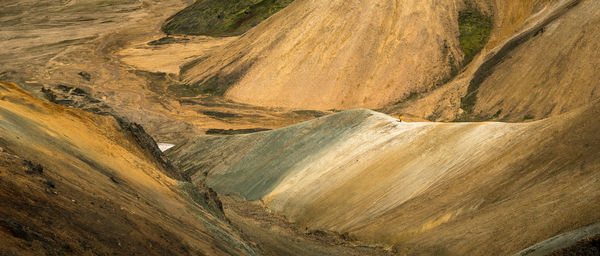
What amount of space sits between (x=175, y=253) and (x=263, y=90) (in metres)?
34.1

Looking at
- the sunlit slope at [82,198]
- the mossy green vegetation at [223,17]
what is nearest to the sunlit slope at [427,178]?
the sunlit slope at [82,198]

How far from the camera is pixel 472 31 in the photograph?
1727 inches

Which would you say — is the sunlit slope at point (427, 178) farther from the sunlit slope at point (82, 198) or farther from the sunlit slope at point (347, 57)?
the sunlit slope at point (347, 57)

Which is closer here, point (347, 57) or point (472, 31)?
point (347, 57)

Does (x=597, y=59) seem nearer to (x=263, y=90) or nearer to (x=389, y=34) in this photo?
(x=389, y=34)

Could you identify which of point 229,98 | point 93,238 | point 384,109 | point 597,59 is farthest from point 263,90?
point 93,238

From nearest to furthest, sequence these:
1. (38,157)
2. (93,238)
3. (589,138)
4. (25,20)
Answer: (93,238) → (38,157) → (589,138) → (25,20)

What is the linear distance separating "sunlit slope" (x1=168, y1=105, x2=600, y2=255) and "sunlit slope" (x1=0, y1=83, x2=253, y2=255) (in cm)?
546

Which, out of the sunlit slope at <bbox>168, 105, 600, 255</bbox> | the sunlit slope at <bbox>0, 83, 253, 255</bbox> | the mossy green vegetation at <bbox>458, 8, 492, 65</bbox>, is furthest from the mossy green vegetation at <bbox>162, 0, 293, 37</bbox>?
the sunlit slope at <bbox>0, 83, 253, 255</bbox>

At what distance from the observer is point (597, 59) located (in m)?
29.6

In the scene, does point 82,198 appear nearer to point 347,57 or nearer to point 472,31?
point 347,57

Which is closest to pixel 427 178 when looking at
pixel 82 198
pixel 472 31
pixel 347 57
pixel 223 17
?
pixel 82 198

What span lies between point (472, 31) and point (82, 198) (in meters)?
37.4

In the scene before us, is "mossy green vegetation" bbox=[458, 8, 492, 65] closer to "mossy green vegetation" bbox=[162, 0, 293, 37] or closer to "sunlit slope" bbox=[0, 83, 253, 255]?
"mossy green vegetation" bbox=[162, 0, 293, 37]
